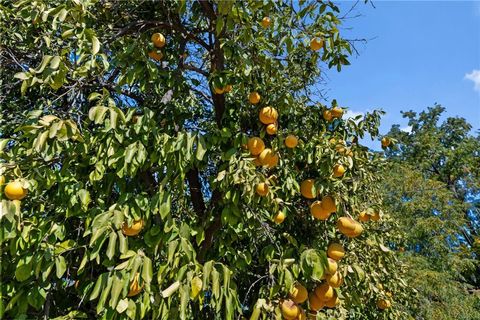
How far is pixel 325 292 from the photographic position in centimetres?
182

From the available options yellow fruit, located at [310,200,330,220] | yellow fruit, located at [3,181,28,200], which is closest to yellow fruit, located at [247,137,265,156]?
yellow fruit, located at [310,200,330,220]

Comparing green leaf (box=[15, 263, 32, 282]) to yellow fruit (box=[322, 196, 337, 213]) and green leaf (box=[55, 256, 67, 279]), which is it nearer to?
green leaf (box=[55, 256, 67, 279])

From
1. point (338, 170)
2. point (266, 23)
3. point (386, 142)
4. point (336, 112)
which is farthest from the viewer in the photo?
point (386, 142)

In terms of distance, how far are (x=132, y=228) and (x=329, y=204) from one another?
938mm

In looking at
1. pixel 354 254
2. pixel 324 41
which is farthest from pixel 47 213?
pixel 354 254

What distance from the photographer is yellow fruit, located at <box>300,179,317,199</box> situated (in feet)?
6.48

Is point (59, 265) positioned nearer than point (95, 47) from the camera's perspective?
Yes

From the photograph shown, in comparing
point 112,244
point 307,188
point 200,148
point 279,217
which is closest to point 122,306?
point 112,244

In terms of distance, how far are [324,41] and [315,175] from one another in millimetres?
724

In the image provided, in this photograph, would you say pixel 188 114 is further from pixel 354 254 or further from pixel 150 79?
pixel 354 254

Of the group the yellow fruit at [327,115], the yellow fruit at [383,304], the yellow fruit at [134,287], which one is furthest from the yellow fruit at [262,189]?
the yellow fruit at [383,304]

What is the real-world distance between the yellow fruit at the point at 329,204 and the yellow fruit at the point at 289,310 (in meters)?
0.48

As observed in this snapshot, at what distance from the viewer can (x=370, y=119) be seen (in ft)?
7.64

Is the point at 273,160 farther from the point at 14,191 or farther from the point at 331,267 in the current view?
the point at 14,191
